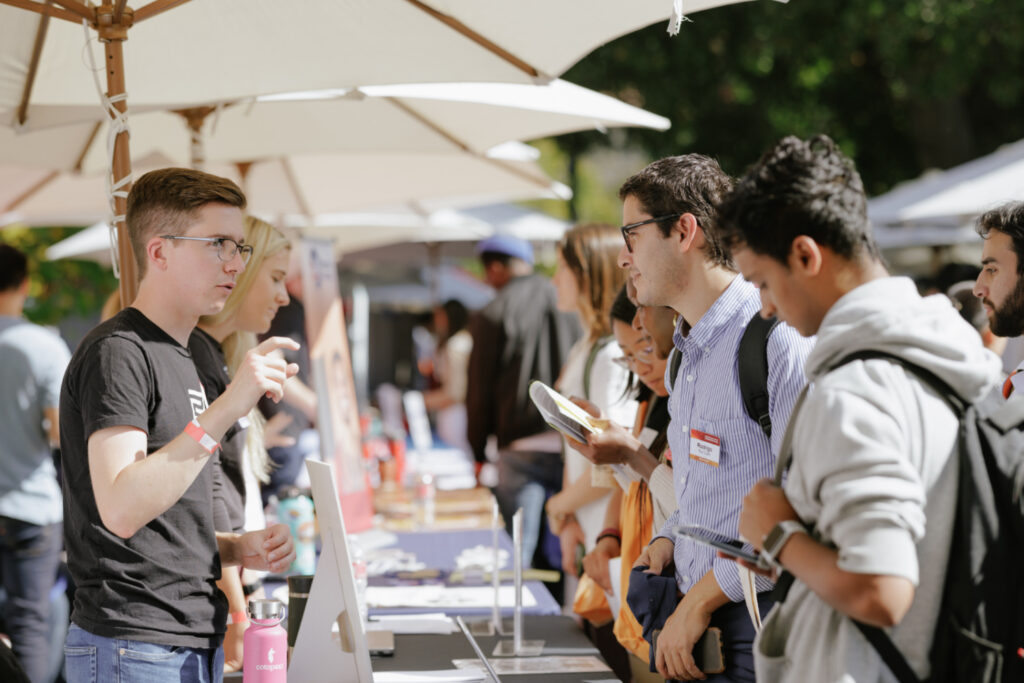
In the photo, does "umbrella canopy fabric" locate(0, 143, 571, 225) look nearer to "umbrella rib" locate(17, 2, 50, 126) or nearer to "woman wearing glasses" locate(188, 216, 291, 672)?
"umbrella rib" locate(17, 2, 50, 126)

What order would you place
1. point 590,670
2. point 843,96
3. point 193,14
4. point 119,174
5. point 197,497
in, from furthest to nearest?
point 843,96, point 193,14, point 119,174, point 590,670, point 197,497

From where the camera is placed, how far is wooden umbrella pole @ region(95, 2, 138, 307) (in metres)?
2.73

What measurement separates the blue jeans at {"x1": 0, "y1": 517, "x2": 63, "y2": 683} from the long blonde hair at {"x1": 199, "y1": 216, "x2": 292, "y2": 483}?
83.7 inches

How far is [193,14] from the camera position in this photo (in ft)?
10.2

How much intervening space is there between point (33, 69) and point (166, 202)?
1407 mm

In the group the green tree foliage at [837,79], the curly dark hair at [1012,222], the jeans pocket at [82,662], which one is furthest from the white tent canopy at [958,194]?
the jeans pocket at [82,662]

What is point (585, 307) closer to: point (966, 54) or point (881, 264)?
point (881, 264)

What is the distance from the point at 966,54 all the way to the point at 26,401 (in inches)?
384

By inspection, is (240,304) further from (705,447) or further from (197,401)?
(705,447)

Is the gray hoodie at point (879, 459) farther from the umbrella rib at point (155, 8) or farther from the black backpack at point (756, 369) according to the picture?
the umbrella rib at point (155, 8)

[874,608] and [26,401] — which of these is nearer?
[874,608]

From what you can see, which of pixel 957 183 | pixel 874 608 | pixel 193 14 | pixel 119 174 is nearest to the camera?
pixel 874 608

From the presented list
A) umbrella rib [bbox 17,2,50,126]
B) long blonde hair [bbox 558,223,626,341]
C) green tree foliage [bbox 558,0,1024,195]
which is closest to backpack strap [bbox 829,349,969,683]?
long blonde hair [bbox 558,223,626,341]

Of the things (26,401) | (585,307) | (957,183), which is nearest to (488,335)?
(585,307)
